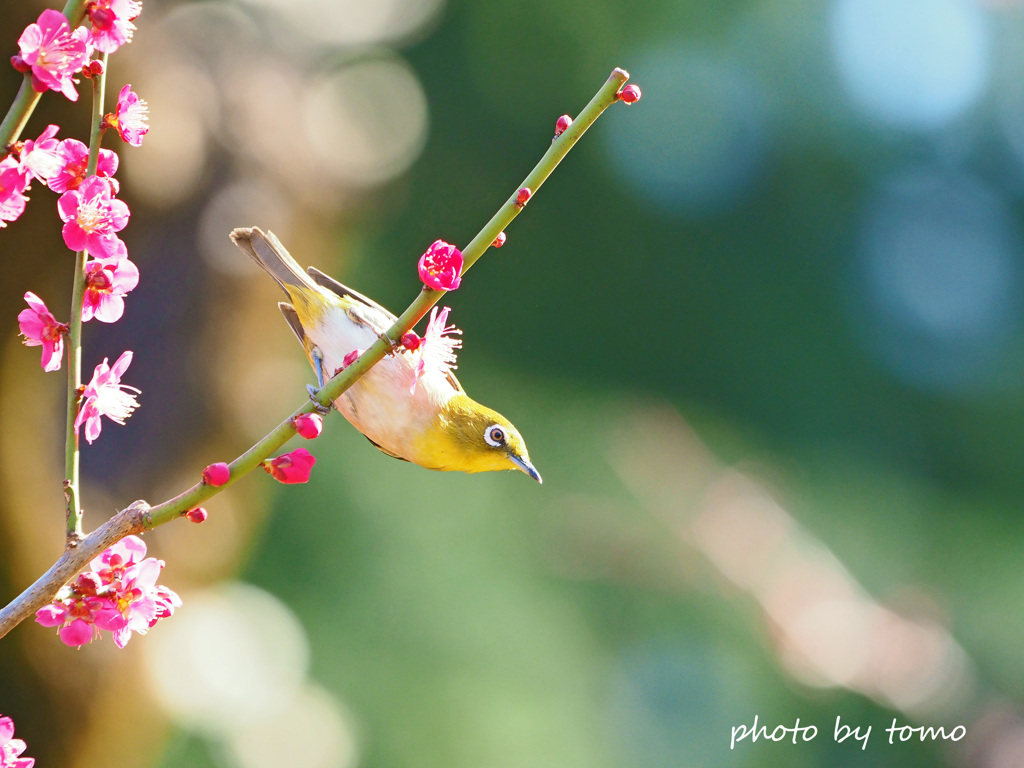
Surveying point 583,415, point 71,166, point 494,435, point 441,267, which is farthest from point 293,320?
point 583,415

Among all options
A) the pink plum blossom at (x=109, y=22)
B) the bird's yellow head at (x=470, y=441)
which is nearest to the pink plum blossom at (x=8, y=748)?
the pink plum blossom at (x=109, y=22)

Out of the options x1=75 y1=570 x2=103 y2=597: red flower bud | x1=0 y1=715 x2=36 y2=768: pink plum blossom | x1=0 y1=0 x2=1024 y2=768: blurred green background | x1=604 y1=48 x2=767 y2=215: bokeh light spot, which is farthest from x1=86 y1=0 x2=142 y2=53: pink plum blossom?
x1=604 y1=48 x2=767 y2=215: bokeh light spot

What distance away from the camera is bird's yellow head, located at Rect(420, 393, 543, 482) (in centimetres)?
146

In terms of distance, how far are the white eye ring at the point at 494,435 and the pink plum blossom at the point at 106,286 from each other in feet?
2.48

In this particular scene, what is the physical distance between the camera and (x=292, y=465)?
827 millimetres

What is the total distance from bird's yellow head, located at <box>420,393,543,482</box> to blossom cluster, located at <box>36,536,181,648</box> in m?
0.64

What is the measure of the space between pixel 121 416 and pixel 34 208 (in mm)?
1950

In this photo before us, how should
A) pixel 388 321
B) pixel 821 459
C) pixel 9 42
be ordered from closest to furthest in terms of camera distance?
pixel 388 321, pixel 9 42, pixel 821 459

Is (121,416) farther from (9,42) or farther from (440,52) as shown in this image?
(440,52)

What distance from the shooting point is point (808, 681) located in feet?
14.0

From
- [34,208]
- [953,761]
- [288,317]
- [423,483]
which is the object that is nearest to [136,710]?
[34,208]

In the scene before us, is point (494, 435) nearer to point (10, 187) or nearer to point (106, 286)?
point (106, 286)

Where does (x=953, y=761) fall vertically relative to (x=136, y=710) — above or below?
above

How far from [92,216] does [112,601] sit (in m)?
0.35
